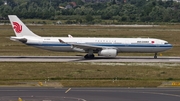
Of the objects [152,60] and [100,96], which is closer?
[100,96]

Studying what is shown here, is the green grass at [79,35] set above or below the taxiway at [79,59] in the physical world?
below

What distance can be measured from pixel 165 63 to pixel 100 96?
27.8 meters

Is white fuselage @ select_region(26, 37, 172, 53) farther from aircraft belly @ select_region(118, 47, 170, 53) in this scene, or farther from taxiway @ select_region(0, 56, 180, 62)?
taxiway @ select_region(0, 56, 180, 62)

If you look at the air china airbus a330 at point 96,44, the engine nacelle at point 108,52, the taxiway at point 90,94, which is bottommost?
the engine nacelle at point 108,52

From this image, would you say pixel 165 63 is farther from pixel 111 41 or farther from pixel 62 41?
pixel 62 41

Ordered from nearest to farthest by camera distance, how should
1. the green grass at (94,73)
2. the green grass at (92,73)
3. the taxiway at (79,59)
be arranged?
the green grass at (92,73) → the green grass at (94,73) → the taxiway at (79,59)

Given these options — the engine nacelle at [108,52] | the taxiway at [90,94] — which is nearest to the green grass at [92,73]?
the taxiway at [90,94]

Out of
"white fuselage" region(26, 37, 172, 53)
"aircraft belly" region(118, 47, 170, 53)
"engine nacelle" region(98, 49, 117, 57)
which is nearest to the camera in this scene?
"engine nacelle" region(98, 49, 117, 57)

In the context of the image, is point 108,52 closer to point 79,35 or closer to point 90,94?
point 90,94

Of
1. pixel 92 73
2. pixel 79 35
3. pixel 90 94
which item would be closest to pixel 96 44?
pixel 92 73

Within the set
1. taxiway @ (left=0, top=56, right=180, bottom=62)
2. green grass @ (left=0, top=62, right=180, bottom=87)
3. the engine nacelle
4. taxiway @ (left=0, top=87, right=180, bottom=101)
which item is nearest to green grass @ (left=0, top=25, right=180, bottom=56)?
taxiway @ (left=0, top=56, right=180, bottom=62)

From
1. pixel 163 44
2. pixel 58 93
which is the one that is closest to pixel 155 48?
pixel 163 44

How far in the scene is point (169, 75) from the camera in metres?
56.5

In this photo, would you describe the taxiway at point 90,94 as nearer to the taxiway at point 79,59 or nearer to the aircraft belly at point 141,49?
the taxiway at point 79,59
